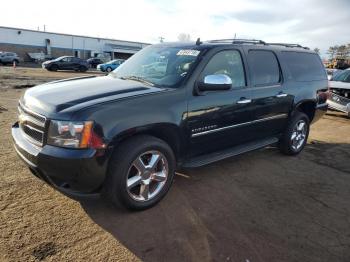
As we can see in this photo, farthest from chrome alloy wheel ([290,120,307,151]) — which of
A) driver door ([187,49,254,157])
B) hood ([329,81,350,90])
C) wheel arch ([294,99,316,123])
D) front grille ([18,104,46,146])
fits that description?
hood ([329,81,350,90])

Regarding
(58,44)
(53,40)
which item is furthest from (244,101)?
(58,44)

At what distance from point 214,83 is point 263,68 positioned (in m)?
1.46

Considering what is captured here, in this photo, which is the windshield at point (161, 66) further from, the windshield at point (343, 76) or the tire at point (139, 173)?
the windshield at point (343, 76)

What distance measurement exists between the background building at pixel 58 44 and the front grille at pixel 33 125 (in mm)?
56525

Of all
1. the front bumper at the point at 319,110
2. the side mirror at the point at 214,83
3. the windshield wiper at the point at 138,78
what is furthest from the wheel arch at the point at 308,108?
the windshield wiper at the point at 138,78

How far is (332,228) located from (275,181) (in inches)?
51.8

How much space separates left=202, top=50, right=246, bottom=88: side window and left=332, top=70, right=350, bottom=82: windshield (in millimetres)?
6908

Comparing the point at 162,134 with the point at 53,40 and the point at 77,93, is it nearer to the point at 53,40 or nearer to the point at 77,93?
the point at 77,93

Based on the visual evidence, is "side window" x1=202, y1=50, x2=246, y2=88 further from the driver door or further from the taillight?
the taillight

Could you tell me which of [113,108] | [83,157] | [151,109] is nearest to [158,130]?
[151,109]

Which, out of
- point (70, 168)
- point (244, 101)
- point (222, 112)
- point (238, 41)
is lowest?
point (70, 168)

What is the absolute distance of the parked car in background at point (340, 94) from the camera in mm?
9695

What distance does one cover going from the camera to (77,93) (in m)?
3.69

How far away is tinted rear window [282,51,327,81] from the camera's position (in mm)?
5801
